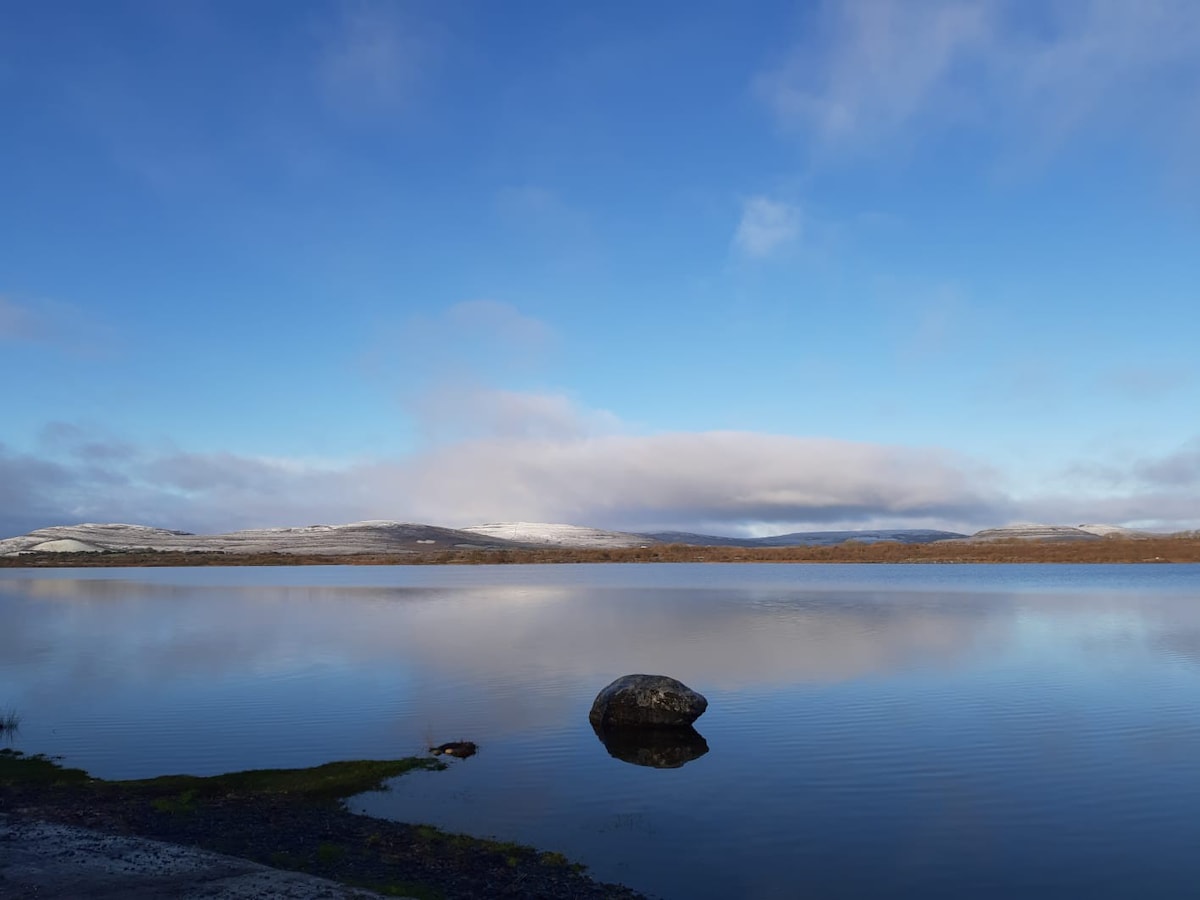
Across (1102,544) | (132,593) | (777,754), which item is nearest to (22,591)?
(132,593)

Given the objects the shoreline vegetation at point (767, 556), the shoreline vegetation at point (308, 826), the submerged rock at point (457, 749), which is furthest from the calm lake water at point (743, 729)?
the shoreline vegetation at point (767, 556)

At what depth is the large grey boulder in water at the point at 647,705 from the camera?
75.0ft

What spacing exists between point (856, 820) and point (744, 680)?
14.5m

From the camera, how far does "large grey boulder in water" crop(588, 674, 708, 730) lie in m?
22.9

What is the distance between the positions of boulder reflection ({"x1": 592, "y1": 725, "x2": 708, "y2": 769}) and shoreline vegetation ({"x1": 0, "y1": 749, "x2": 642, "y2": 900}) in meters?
4.36

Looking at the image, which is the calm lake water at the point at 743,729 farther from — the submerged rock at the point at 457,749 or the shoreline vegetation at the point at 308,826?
the shoreline vegetation at the point at 308,826

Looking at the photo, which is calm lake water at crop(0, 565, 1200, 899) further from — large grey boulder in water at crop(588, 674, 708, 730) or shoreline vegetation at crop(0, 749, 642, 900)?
shoreline vegetation at crop(0, 749, 642, 900)

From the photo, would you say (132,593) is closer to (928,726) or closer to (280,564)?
(928,726)

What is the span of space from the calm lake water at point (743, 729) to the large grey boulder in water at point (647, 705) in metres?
0.72

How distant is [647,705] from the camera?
2291 cm

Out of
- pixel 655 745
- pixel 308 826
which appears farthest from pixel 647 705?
pixel 308 826

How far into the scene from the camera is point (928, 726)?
2280cm

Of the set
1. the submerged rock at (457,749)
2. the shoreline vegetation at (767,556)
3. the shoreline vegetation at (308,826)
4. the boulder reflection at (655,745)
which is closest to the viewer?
the shoreline vegetation at (308,826)

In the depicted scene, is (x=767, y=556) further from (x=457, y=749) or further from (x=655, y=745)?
(x=457, y=749)
